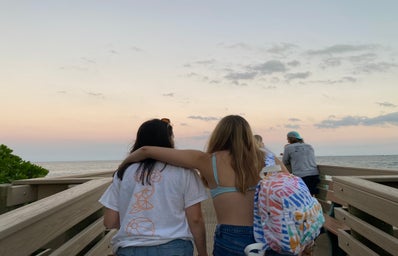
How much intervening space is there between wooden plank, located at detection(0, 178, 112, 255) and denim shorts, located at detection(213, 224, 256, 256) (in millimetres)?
956

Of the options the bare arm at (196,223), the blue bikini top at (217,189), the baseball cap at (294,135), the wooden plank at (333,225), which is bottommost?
the wooden plank at (333,225)

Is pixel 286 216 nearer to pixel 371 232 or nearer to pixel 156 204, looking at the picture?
pixel 156 204

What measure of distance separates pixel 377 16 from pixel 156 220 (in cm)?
1585

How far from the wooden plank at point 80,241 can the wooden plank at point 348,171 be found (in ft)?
10.4

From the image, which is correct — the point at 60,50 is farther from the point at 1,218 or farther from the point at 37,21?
the point at 1,218

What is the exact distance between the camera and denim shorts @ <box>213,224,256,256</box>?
7.88 ft

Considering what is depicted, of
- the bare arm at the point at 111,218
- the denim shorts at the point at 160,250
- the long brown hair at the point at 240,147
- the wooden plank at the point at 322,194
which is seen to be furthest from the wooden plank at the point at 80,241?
the wooden plank at the point at 322,194

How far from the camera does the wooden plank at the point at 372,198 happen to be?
2.54 meters

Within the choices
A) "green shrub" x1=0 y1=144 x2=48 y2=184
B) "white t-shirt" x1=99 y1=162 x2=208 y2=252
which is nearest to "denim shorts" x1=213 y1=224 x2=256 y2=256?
"white t-shirt" x1=99 y1=162 x2=208 y2=252

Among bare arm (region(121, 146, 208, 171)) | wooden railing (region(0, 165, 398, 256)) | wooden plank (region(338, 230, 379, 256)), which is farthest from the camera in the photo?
wooden plank (region(338, 230, 379, 256))

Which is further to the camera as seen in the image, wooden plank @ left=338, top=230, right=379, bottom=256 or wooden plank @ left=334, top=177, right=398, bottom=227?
wooden plank @ left=338, top=230, right=379, bottom=256

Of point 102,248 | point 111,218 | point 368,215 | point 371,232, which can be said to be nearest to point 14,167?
point 102,248

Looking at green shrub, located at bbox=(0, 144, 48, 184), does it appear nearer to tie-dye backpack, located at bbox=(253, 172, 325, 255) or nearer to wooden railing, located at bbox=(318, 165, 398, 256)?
wooden railing, located at bbox=(318, 165, 398, 256)

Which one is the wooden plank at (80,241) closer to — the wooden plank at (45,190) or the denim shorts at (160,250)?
the denim shorts at (160,250)
